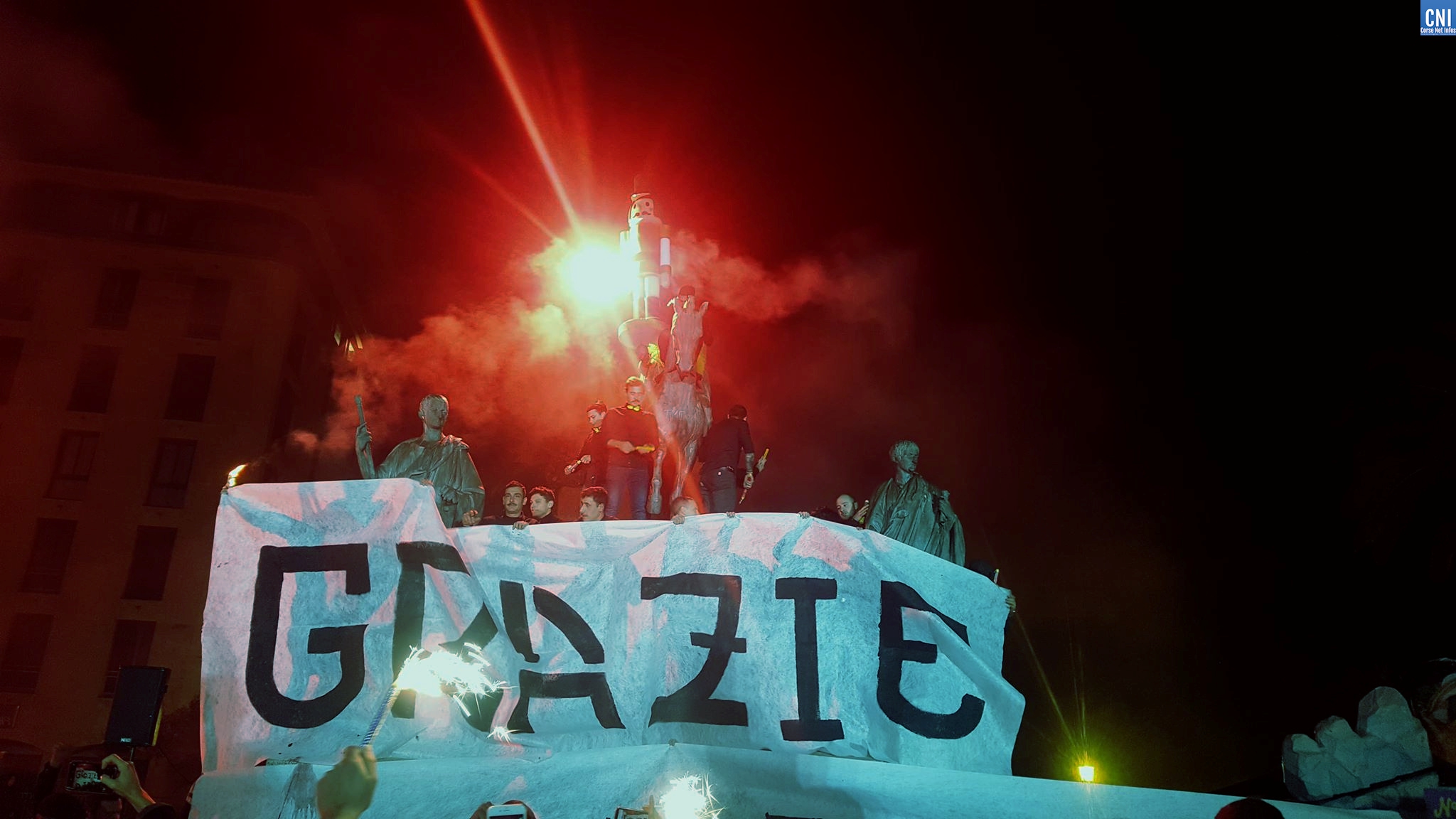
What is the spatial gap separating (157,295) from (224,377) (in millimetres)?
4003

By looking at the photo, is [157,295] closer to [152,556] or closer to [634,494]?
[152,556]

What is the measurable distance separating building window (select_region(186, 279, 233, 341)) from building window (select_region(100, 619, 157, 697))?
32.8 ft

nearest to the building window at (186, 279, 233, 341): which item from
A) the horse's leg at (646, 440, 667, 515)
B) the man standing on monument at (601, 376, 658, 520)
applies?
the man standing on monument at (601, 376, 658, 520)

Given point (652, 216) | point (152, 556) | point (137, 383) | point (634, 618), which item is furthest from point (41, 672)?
point (634, 618)

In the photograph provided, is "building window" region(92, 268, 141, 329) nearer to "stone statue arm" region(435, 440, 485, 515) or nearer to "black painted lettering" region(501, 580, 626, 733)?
"stone statue arm" region(435, 440, 485, 515)

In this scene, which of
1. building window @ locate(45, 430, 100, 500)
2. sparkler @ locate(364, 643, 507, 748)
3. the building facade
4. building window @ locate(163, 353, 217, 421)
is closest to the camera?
sparkler @ locate(364, 643, 507, 748)

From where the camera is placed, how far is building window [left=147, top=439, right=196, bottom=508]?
32406 millimetres

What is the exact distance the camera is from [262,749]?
5.57m

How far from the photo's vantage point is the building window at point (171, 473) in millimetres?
32406

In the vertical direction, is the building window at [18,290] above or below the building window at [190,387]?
above

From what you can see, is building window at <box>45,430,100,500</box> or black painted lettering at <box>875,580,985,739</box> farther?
building window at <box>45,430,100,500</box>

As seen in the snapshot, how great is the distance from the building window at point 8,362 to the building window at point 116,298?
7.64 ft

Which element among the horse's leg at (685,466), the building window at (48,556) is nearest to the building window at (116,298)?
the building window at (48,556)

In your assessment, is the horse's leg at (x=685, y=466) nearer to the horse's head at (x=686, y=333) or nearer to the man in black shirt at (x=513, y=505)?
the horse's head at (x=686, y=333)
